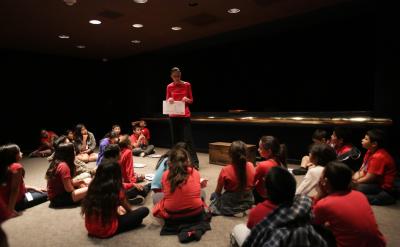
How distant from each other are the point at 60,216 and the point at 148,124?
5270mm

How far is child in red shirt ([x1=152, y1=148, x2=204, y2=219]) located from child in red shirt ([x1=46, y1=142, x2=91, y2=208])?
1.23 m

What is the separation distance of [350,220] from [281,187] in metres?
0.48

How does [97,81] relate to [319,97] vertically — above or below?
above

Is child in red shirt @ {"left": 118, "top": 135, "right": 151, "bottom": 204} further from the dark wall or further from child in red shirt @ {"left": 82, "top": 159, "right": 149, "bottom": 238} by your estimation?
the dark wall

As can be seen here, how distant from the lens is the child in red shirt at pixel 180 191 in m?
2.53

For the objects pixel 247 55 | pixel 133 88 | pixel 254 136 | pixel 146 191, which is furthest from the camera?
pixel 133 88

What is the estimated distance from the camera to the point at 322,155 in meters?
2.72

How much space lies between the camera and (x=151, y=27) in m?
5.68

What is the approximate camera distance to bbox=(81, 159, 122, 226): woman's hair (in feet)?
7.91

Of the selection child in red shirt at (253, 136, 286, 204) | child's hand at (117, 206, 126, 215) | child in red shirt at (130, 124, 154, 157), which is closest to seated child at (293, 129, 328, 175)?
child in red shirt at (253, 136, 286, 204)

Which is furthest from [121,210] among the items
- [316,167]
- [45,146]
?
[45,146]

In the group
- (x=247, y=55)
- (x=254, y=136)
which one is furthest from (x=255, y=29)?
(x=254, y=136)

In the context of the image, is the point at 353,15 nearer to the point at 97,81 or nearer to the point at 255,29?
the point at 255,29

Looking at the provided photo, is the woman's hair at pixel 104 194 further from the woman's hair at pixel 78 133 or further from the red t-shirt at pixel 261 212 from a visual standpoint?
the woman's hair at pixel 78 133
